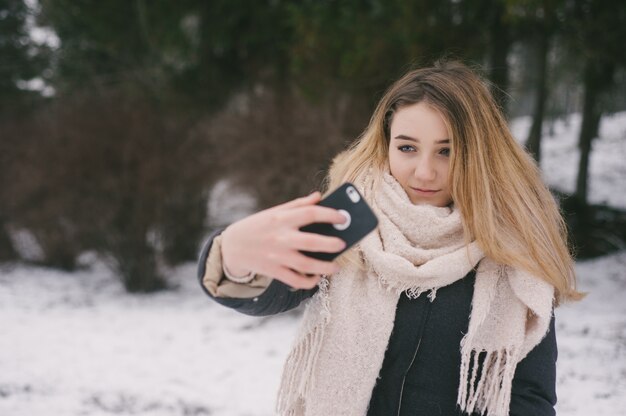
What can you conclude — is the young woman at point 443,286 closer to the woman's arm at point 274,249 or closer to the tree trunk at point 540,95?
the woman's arm at point 274,249

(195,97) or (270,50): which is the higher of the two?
(270,50)

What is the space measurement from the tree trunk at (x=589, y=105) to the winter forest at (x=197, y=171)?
35mm

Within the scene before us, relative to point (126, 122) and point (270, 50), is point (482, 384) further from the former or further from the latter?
point (270, 50)

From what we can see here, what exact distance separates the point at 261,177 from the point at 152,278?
8.33ft

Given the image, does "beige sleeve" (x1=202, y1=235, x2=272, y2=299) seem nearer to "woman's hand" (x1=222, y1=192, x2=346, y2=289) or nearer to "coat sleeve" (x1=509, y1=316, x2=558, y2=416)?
"woman's hand" (x1=222, y1=192, x2=346, y2=289)

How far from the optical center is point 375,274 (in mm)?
1606

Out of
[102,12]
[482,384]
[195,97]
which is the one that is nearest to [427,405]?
[482,384]

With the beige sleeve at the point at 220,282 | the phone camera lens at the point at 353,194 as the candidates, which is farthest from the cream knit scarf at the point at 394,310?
the phone camera lens at the point at 353,194

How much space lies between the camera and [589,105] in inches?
401

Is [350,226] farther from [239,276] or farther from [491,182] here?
[491,182]

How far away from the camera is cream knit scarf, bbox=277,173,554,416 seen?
4.89 feet

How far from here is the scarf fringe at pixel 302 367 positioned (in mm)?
1574

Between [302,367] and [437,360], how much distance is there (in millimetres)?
426

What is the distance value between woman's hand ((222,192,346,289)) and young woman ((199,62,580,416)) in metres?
0.43
